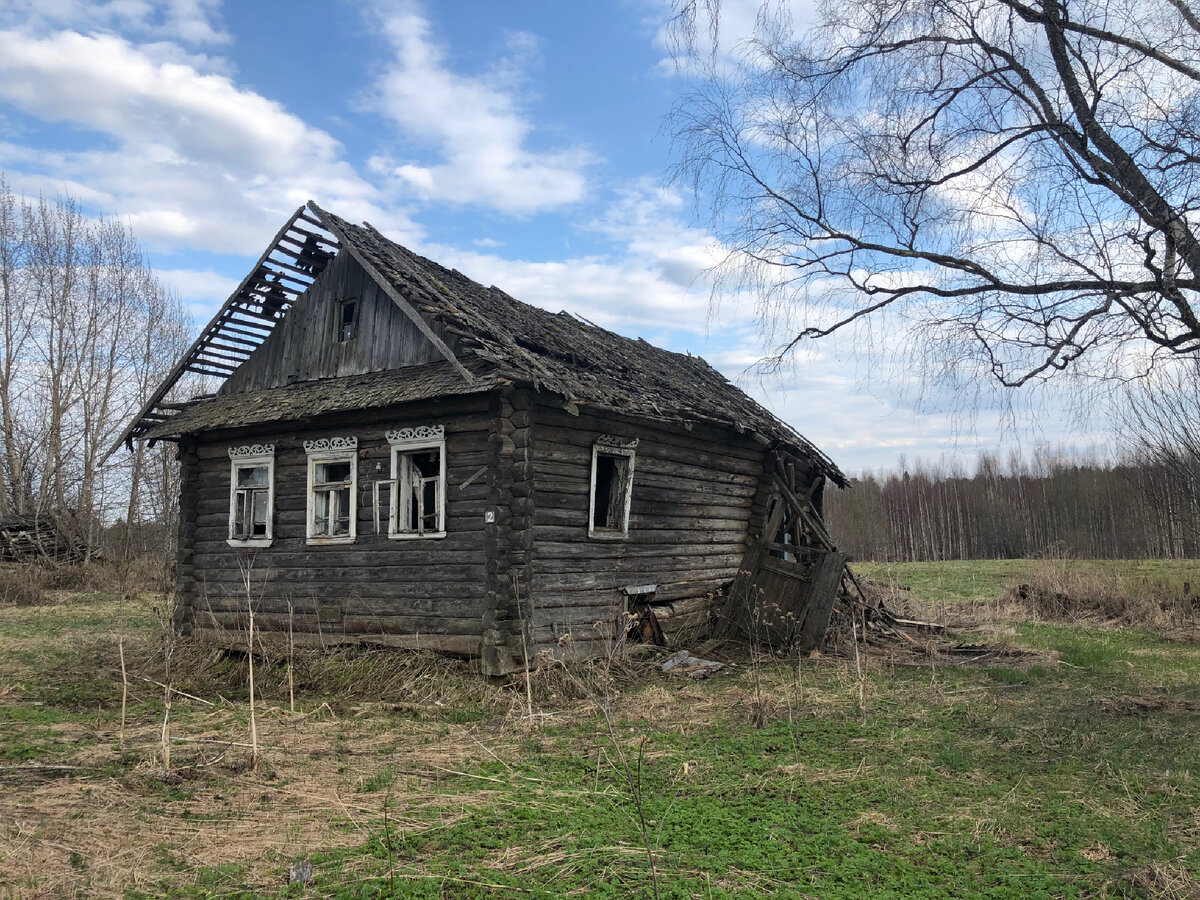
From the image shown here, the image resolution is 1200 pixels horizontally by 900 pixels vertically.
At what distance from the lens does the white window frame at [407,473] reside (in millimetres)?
11320

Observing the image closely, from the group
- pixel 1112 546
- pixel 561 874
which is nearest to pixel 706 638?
pixel 561 874

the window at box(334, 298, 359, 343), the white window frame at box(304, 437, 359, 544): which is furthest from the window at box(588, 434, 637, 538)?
the window at box(334, 298, 359, 343)

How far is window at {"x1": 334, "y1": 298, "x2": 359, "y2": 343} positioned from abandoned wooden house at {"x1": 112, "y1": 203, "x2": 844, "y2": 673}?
39 mm

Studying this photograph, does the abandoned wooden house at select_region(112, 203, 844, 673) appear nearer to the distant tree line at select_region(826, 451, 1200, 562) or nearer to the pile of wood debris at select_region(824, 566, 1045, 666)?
the pile of wood debris at select_region(824, 566, 1045, 666)

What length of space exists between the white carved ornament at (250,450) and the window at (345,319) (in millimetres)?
2139

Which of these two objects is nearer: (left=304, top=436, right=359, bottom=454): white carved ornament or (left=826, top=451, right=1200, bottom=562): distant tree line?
(left=304, top=436, right=359, bottom=454): white carved ornament

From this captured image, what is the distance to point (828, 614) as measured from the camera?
1312 cm

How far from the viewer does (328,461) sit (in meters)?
12.7

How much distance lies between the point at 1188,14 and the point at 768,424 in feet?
35.9

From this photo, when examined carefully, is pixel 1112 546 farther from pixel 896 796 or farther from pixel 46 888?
pixel 46 888

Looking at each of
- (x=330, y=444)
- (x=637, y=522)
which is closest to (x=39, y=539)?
(x=330, y=444)

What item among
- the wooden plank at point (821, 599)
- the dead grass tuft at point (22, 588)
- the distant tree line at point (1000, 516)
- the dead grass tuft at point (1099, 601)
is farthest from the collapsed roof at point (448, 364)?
the distant tree line at point (1000, 516)

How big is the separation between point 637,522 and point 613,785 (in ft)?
21.8

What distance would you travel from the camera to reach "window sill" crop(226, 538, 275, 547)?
13.3m
